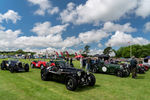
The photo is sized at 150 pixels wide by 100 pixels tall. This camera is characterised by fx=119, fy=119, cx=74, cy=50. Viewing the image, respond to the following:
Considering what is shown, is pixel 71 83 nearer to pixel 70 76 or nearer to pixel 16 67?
pixel 70 76

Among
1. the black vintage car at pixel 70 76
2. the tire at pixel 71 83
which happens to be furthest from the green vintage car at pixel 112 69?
the tire at pixel 71 83

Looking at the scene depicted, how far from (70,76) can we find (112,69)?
6627mm

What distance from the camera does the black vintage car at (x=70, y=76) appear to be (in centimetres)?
632

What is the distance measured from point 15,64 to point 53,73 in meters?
6.37

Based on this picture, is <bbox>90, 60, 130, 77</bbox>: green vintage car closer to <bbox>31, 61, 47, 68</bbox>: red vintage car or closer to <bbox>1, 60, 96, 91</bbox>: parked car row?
<bbox>1, 60, 96, 91</bbox>: parked car row

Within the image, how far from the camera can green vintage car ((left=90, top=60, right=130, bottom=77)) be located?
1095 cm

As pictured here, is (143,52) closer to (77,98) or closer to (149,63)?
(149,63)

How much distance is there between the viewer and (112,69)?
11781mm

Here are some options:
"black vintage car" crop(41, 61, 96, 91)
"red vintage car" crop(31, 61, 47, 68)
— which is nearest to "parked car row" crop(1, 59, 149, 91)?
"black vintage car" crop(41, 61, 96, 91)

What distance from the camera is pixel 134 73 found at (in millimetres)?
10234

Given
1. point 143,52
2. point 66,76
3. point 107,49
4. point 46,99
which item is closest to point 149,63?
point 66,76

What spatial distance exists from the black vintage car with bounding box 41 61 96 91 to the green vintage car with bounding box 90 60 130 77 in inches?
191

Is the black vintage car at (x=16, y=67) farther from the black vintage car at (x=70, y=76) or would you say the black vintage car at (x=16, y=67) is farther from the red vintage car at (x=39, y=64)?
the black vintage car at (x=70, y=76)

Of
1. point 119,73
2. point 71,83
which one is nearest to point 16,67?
point 71,83
